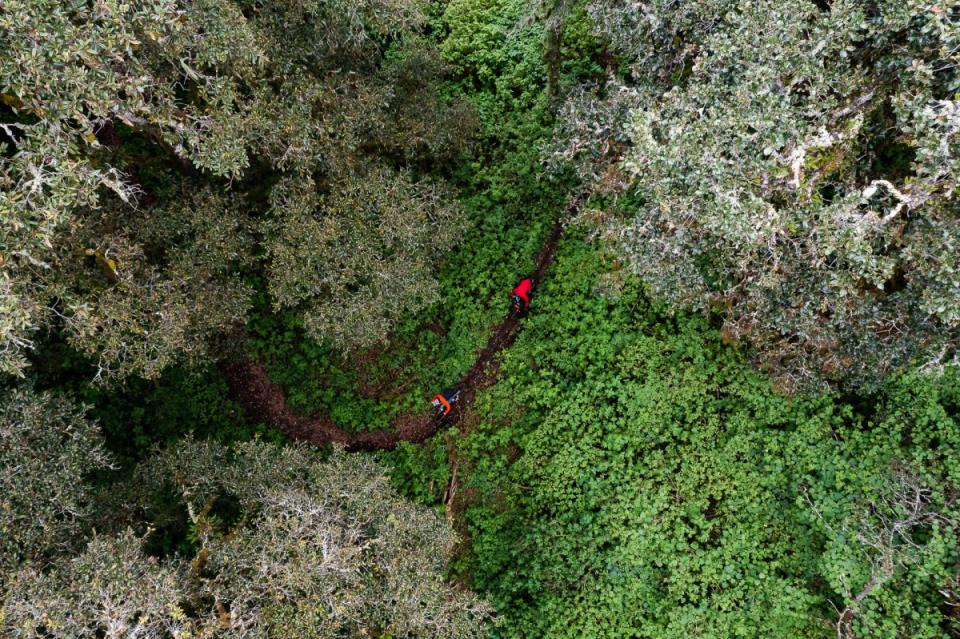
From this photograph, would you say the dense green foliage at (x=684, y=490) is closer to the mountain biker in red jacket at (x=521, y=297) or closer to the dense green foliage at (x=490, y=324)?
the dense green foliage at (x=490, y=324)

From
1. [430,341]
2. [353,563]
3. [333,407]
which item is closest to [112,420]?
[333,407]

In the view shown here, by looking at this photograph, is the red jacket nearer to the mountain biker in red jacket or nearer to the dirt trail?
the mountain biker in red jacket

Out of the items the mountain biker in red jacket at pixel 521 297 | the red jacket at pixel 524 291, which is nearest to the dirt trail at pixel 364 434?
the mountain biker in red jacket at pixel 521 297

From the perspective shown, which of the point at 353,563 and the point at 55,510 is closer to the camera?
the point at 353,563

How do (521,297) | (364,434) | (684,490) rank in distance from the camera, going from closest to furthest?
(684,490)
(521,297)
(364,434)

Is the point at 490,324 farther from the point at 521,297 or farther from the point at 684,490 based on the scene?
the point at 684,490

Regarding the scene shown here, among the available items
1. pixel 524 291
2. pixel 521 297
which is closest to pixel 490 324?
pixel 521 297

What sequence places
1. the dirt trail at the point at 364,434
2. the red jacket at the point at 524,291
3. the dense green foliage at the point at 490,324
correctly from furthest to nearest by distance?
the dirt trail at the point at 364,434 < the red jacket at the point at 524,291 < the dense green foliage at the point at 490,324

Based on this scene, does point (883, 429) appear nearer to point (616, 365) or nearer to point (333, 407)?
point (616, 365)
